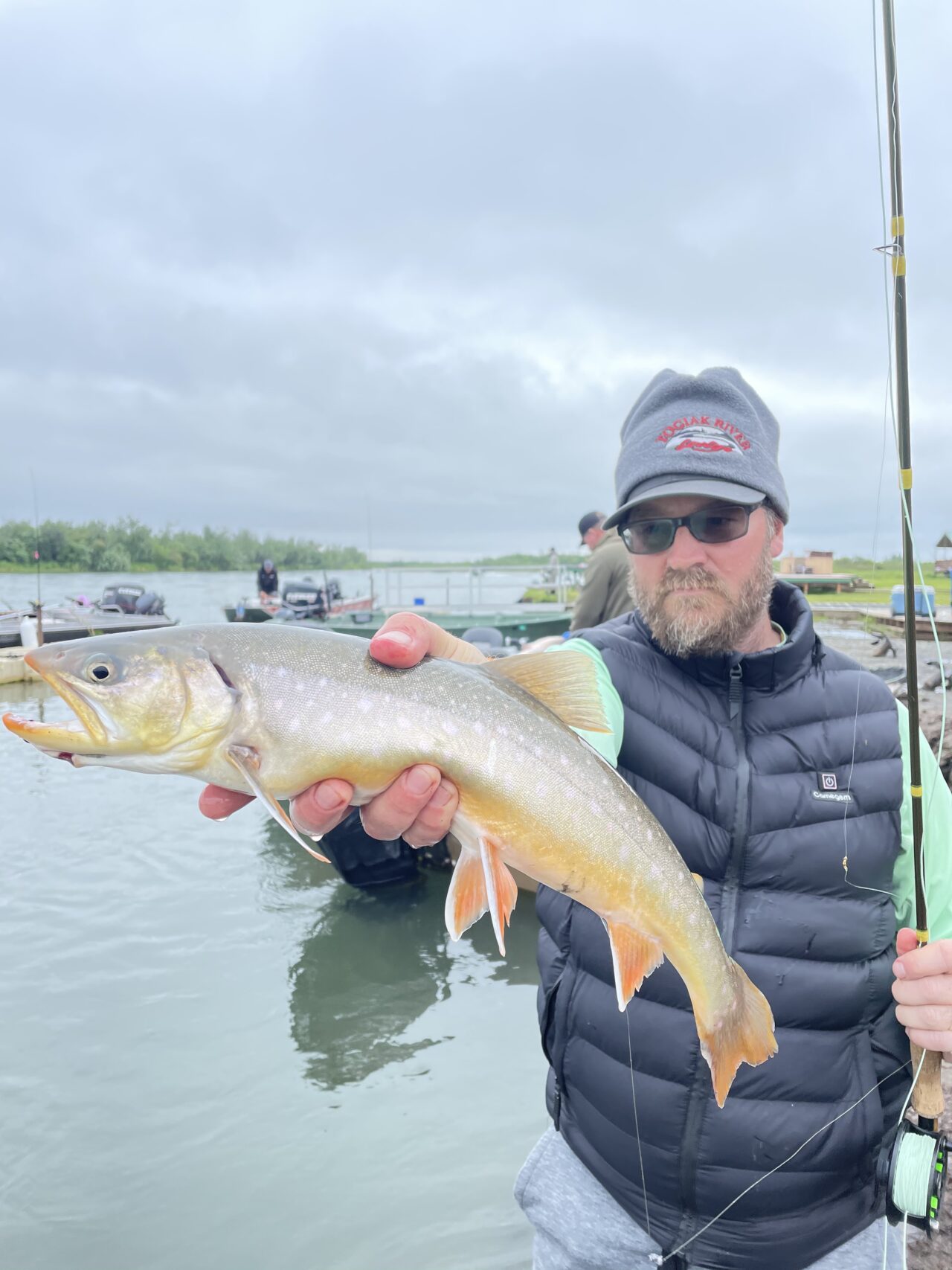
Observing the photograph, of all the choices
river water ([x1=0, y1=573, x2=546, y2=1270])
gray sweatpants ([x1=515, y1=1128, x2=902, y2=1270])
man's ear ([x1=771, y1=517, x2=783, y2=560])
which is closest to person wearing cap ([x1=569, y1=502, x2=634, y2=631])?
river water ([x1=0, y1=573, x2=546, y2=1270])

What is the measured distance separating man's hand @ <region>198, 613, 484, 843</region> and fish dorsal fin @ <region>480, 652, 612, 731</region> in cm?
25

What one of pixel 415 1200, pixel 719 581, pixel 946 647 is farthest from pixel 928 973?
pixel 946 647

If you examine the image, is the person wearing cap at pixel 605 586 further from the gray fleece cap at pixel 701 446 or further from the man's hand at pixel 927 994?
the man's hand at pixel 927 994

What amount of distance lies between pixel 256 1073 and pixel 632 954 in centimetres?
418

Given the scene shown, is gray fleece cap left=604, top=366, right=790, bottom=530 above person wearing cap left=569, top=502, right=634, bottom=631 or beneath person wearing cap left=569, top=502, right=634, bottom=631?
above

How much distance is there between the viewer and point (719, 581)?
241 centimetres

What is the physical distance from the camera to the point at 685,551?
244 centimetres

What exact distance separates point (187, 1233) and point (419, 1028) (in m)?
1.94

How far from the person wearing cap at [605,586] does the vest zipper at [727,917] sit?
551 centimetres

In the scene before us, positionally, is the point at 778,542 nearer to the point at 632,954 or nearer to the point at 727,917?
the point at 727,917

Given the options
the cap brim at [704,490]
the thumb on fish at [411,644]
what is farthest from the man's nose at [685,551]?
the thumb on fish at [411,644]

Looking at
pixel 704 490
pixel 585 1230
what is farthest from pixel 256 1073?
pixel 704 490

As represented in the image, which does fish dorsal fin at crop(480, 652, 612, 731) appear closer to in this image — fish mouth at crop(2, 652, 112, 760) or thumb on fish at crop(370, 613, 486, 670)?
thumb on fish at crop(370, 613, 486, 670)

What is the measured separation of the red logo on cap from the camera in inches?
93.7
